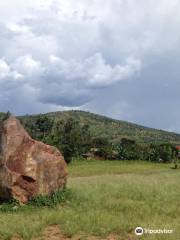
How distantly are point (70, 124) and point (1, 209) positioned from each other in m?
82.2

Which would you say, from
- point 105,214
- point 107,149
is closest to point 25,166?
point 105,214

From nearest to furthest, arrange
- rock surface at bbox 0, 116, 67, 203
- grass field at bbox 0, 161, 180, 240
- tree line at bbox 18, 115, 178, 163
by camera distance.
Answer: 1. grass field at bbox 0, 161, 180, 240
2. rock surface at bbox 0, 116, 67, 203
3. tree line at bbox 18, 115, 178, 163

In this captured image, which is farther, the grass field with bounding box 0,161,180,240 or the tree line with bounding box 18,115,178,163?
the tree line with bounding box 18,115,178,163

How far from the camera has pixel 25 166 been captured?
71.6 feet

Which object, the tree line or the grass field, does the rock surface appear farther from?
the tree line

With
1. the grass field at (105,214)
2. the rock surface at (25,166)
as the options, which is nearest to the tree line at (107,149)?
the rock surface at (25,166)

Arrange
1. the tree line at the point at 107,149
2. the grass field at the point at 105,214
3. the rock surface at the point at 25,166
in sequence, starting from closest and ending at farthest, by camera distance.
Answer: the grass field at the point at 105,214 → the rock surface at the point at 25,166 → the tree line at the point at 107,149

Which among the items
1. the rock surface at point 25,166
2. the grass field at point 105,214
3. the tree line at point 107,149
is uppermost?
the tree line at point 107,149

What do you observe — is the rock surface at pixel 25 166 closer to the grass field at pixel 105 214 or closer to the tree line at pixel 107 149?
the grass field at pixel 105 214

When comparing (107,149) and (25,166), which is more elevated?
(107,149)

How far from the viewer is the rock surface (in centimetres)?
2117

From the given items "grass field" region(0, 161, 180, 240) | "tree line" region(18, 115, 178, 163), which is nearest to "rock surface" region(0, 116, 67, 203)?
"grass field" region(0, 161, 180, 240)

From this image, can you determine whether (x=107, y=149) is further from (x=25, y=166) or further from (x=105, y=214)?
(x=105, y=214)

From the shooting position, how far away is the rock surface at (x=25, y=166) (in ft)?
69.5
